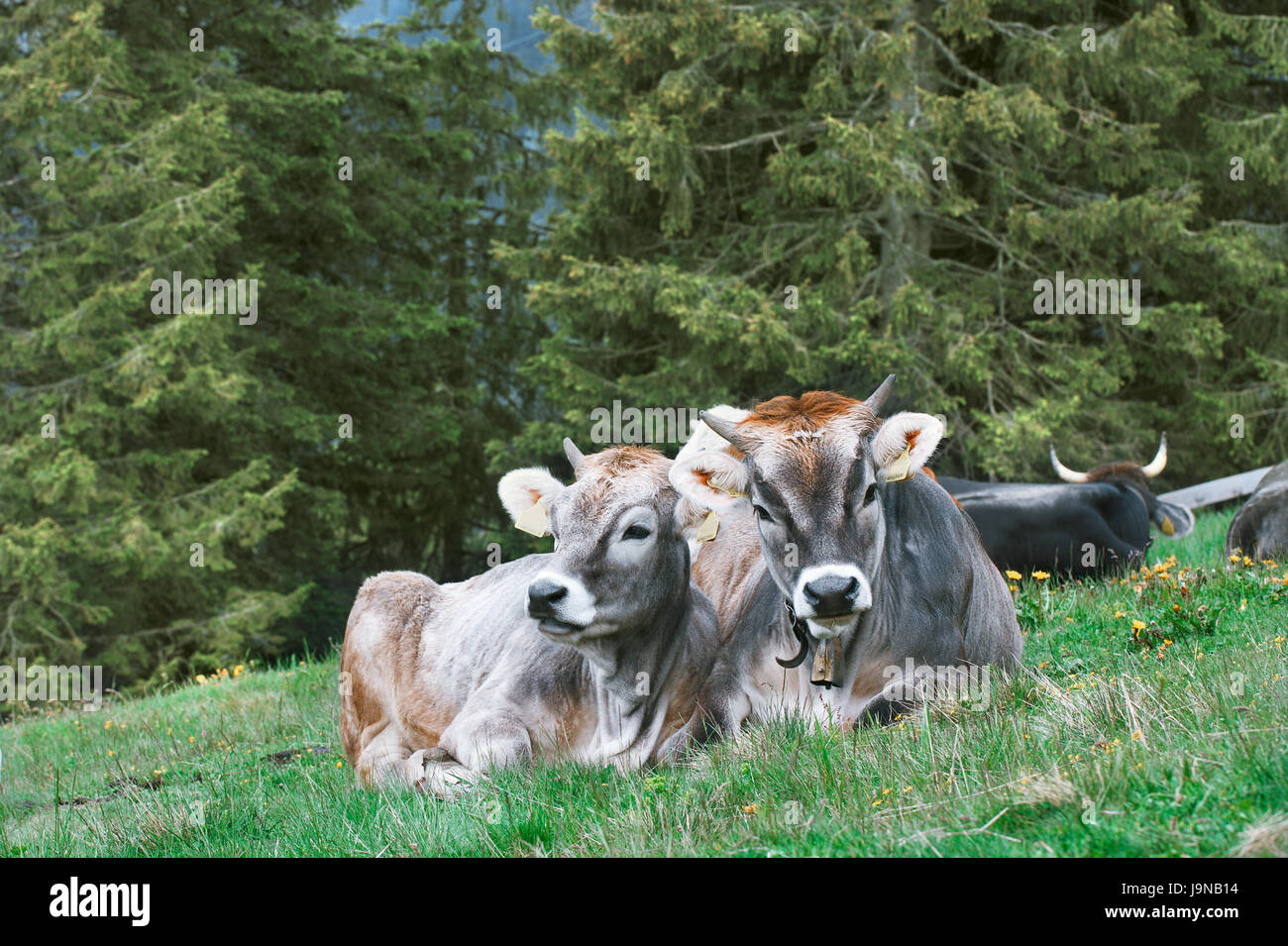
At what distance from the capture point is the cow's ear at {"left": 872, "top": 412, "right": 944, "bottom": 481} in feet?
13.9

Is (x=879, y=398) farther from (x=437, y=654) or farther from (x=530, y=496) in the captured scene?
(x=437, y=654)

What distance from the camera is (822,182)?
44.2ft

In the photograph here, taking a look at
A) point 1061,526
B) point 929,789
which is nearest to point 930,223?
point 1061,526

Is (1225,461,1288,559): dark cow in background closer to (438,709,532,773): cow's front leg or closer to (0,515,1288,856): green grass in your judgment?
(0,515,1288,856): green grass

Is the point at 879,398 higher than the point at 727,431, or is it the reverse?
the point at 879,398

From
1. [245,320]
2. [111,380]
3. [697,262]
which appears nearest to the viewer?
[111,380]

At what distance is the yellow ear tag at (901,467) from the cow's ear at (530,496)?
4.50ft

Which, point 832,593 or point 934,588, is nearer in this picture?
point 832,593

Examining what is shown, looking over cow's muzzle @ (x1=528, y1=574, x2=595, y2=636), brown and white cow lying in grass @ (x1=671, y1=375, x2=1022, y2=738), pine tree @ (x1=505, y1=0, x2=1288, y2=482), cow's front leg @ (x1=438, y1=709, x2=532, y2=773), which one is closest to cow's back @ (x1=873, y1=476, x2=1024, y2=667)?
brown and white cow lying in grass @ (x1=671, y1=375, x2=1022, y2=738)

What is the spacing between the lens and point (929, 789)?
11.2 feet

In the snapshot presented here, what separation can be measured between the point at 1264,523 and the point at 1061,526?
1.52 metres

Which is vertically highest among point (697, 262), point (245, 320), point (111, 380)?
point (697, 262)

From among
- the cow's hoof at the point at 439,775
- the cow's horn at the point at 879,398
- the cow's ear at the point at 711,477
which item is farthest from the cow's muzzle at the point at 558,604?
the cow's horn at the point at 879,398

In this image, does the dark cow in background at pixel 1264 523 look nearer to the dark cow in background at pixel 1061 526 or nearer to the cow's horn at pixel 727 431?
the dark cow in background at pixel 1061 526
